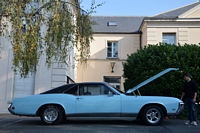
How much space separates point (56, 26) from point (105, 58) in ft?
46.3

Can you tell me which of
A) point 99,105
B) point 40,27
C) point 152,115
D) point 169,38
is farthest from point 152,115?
point 169,38

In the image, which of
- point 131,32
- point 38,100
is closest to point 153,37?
point 131,32

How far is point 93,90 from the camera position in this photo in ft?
26.2

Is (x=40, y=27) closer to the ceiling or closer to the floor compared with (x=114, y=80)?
closer to the ceiling

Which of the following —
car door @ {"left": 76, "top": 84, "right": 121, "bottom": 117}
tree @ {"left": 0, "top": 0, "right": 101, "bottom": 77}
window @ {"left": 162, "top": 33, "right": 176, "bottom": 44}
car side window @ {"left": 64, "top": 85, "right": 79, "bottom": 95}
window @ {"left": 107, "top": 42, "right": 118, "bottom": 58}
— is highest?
→ window @ {"left": 162, "top": 33, "right": 176, "bottom": 44}

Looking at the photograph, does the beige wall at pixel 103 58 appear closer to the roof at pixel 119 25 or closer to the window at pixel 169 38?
the roof at pixel 119 25

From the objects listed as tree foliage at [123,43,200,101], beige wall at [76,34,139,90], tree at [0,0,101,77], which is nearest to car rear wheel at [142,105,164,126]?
tree at [0,0,101,77]

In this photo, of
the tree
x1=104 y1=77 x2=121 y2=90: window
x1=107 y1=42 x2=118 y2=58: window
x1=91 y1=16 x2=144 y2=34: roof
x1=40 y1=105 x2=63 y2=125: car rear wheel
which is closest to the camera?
the tree

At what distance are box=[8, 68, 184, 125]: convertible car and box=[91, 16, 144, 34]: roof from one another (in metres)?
13.3

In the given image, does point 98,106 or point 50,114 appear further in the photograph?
point 50,114

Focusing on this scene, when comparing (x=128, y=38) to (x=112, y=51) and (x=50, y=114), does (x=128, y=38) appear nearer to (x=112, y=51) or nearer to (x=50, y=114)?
(x=112, y=51)

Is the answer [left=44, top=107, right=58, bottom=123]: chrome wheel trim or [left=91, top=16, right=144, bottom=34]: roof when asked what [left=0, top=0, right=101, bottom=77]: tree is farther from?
[left=91, top=16, right=144, bottom=34]: roof

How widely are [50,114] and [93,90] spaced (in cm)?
153

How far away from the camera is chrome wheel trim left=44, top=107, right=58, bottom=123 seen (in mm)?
7742
